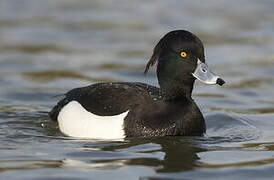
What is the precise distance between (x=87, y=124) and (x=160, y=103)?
84 centimetres

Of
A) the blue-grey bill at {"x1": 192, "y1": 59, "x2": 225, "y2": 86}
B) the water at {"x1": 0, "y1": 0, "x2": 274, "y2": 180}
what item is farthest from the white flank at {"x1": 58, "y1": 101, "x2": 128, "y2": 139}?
the blue-grey bill at {"x1": 192, "y1": 59, "x2": 225, "y2": 86}

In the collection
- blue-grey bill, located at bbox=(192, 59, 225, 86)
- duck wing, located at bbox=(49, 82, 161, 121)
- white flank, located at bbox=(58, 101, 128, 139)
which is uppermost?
blue-grey bill, located at bbox=(192, 59, 225, 86)

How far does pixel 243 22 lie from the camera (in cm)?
1670

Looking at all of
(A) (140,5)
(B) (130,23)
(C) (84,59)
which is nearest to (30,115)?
(C) (84,59)

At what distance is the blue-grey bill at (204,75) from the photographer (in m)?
9.21

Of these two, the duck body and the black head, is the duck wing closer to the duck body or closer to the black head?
the duck body

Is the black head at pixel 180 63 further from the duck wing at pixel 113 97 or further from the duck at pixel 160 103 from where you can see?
the duck wing at pixel 113 97

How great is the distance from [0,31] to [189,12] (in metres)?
3.91

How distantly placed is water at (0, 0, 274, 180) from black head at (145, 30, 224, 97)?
63 centimetres

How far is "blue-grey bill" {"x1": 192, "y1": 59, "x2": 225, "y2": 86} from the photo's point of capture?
9211 millimetres

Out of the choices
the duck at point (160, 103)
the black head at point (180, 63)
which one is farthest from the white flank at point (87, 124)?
the black head at point (180, 63)

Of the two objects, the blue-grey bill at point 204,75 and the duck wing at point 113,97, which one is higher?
the blue-grey bill at point 204,75

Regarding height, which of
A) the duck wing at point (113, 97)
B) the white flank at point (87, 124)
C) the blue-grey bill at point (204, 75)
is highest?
the blue-grey bill at point (204, 75)

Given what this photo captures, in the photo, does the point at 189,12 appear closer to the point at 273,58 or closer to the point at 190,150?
the point at 273,58
